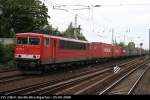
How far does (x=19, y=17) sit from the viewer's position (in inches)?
2413

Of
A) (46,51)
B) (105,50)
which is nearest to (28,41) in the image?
(46,51)

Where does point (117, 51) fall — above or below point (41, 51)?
below

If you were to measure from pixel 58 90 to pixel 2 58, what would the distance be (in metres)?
17.5

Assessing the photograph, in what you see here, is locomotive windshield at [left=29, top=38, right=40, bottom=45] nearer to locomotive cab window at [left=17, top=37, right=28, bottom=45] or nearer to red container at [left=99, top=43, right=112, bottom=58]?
locomotive cab window at [left=17, top=37, right=28, bottom=45]

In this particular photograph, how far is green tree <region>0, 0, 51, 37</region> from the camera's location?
200 ft

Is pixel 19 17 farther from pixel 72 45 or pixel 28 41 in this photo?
pixel 28 41

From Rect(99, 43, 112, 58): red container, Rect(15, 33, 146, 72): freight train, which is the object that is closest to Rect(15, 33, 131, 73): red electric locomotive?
Rect(15, 33, 146, 72): freight train

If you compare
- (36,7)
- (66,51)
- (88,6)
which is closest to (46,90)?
(66,51)

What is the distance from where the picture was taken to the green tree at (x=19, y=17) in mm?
60906

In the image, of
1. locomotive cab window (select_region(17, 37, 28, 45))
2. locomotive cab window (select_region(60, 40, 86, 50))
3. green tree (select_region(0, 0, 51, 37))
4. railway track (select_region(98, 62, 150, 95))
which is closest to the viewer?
railway track (select_region(98, 62, 150, 95))

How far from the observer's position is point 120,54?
218ft

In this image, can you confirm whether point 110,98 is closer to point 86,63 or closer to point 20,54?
point 20,54

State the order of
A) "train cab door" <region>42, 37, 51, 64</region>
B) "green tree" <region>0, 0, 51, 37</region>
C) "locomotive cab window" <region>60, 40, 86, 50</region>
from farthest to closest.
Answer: "green tree" <region>0, 0, 51, 37</region>, "locomotive cab window" <region>60, 40, 86, 50</region>, "train cab door" <region>42, 37, 51, 64</region>

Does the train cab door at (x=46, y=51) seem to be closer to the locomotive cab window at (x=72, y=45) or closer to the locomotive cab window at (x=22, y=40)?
the locomotive cab window at (x=22, y=40)
